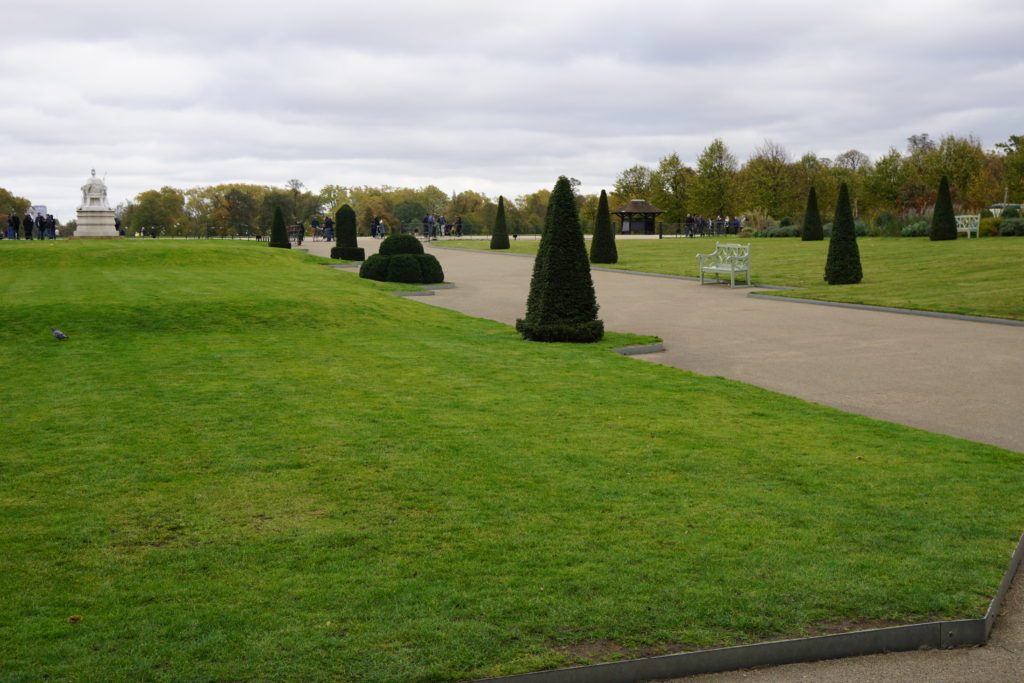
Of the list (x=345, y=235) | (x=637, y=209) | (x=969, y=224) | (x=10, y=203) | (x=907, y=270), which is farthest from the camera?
(x=10, y=203)

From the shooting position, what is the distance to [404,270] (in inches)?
1024

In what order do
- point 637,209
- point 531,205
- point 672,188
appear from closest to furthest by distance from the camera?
point 637,209
point 672,188
point 531,205

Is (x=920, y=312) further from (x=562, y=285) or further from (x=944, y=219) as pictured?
(x=944, y=219)

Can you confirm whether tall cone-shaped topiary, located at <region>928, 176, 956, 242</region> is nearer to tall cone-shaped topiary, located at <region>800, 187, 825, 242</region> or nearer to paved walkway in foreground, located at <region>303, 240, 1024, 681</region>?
tall cone-shaped topiary, located at <region>800, 187, 825, 242</region>

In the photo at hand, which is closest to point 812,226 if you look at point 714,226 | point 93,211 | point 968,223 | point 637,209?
point 968,223

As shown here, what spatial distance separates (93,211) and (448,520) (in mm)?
46420

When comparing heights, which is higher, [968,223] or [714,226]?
[714,226]

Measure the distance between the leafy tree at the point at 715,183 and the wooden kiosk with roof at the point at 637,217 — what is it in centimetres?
801

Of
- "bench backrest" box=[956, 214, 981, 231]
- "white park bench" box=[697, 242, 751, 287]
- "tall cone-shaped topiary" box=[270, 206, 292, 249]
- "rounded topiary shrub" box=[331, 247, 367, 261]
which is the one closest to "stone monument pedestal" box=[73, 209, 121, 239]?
"tall cone-shaped topiary" box=[270, 206, 292, 249]

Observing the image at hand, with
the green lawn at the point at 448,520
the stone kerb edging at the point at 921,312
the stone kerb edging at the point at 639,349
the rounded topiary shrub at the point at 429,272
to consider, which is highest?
the rounded topiary shrub at the point at 429,272

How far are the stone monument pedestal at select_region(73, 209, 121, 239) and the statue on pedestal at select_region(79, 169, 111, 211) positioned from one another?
26cm

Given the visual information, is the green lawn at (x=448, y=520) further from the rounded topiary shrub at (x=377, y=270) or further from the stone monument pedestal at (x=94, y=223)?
the stone monument pedestal at (x=94, y=223)

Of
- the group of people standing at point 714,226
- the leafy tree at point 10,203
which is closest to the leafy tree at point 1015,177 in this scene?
the group of people standing at point 714,226

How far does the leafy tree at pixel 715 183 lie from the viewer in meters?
75.9
